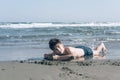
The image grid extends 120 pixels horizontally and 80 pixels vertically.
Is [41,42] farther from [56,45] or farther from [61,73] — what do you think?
[61,73]

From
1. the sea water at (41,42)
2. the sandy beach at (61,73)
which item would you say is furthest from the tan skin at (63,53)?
the sandy beach at (61,73)

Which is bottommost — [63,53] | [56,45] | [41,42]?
[41,42]

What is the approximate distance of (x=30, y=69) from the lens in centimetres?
602

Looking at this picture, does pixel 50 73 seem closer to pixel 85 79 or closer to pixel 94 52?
pixel 85 79

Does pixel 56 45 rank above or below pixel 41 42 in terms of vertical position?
above

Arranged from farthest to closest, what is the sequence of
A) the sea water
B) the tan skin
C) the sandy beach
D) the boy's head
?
1. the sea water
2. the boy's head
3. the tan skin
4. the sandy beach

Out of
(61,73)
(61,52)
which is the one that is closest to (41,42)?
(61,52)

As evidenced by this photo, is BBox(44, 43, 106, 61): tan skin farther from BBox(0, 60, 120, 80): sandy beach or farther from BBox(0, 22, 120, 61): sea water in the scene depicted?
BBox(0, 60, 120, 80): sandy beach

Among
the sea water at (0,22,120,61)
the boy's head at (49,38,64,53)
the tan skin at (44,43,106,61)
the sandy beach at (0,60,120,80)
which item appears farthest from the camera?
the sea water at (0,22,120,61)

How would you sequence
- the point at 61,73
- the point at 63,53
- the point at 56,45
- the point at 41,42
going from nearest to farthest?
1. the point at 61,73
2. the point at 56,45
3. the point at 63,53
4. the point at 41,42

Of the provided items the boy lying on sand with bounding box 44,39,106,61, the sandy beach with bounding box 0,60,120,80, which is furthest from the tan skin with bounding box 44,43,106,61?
the sandy beach with bounding box 0,60,120,80

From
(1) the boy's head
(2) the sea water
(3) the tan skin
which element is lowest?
(2) the sea water

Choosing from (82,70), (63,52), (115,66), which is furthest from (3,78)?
(63,52)

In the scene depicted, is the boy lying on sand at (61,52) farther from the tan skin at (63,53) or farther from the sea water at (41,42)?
the sea water at (41,42)
